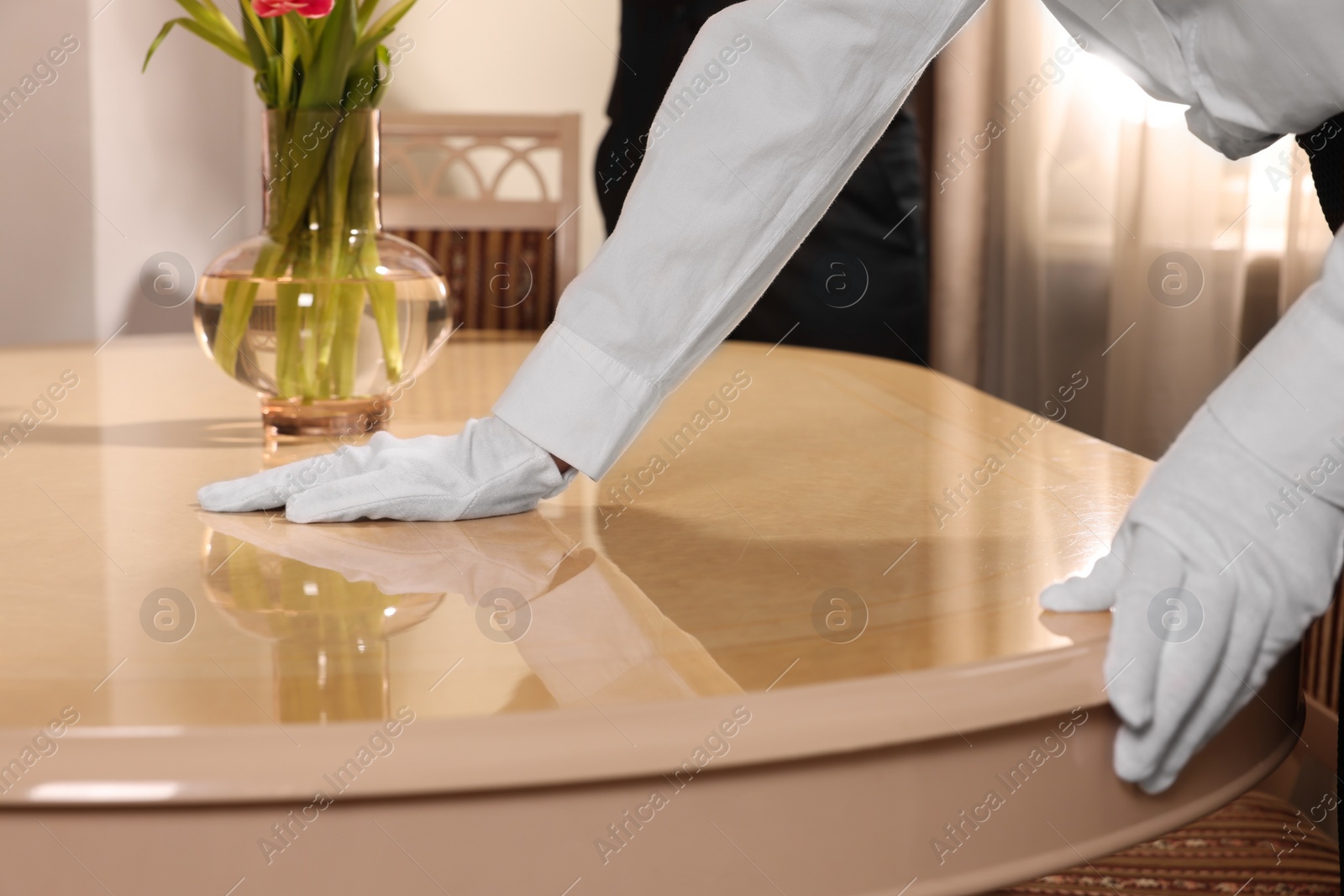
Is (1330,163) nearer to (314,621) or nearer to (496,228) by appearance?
(314,621)

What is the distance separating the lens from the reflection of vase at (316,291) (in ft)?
3.16

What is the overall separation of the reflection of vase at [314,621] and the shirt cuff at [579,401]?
147 mm

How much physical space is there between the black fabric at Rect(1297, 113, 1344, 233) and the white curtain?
4.39 ft

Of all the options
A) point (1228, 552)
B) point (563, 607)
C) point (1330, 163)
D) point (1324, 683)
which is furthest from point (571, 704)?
point (1324, 683)

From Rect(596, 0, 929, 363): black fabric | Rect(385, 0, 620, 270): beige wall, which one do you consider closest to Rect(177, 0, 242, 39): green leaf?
Rect(596, 0, 929, 363): black fabric

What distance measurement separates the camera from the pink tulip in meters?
0.89

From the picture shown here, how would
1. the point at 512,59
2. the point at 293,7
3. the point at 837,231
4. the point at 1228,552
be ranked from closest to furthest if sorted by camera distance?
the point at 1228,552 → the point at 293,7 → the point at 837,231 → the point at 512,59

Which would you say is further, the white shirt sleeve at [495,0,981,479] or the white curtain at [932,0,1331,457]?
the white curtain at [932,0,1331,457]

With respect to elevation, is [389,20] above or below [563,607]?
above

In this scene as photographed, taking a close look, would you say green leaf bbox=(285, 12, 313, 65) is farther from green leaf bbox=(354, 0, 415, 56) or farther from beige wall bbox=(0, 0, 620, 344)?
beige wall bbox=(0, 0, 620, 344)

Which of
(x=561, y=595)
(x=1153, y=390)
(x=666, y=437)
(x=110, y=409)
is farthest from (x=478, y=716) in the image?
(x=1153, y=390)

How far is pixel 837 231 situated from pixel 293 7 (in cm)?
151

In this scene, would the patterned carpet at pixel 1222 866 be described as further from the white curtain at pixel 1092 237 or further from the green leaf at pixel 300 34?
the white curtain at pixel 1092 237

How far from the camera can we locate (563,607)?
22.2 inches
